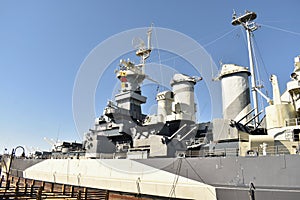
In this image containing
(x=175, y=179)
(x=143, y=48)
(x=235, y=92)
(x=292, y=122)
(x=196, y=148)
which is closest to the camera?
(x=292, y=122)

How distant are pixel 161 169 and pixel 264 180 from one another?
511 cm

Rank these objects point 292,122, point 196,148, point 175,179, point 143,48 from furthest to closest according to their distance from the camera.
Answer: point 143,48 → point 196,148 → point 175,179 → point 292,122

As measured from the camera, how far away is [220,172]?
980 centimetres

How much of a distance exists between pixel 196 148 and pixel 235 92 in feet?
16.3

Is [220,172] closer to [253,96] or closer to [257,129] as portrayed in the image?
[257,129]

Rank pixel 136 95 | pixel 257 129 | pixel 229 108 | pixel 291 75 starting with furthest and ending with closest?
pixel 136 95, pixel 229 108, pixel 257 129, pixel 291 75

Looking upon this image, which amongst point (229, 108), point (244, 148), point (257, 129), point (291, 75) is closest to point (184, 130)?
point (229, 108)

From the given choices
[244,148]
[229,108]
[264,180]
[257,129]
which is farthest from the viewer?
[229,108]

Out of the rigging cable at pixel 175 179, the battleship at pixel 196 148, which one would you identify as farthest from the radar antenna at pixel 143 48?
the rigging cable at pixel 175 179

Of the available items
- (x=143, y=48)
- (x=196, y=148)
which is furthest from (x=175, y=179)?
(x=143, y=48)

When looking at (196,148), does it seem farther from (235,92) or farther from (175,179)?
(235,92)

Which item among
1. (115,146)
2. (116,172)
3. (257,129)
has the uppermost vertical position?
(257,129)

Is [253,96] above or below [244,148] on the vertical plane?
above

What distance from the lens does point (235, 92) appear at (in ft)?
51.5
